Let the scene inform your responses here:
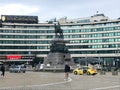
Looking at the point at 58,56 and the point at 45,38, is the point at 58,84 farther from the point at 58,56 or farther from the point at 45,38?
the point at 45,38

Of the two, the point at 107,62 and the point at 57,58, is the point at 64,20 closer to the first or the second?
the point at 107,62

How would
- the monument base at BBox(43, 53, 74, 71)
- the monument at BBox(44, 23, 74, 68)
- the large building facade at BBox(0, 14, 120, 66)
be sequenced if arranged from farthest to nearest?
the large building facade at BBox(0, 14, 120, 66) < the monument at BBox(44, 23, 74, 68) < the monument base at BBox(43, 53, 74, 71)

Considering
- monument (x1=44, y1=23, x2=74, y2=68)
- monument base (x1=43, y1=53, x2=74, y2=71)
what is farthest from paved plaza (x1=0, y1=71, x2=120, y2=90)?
monument (x1=44, y1=23, x2=74, y2=68)

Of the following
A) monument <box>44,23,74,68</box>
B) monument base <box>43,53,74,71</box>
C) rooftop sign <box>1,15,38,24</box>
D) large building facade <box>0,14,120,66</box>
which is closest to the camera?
monument base <box>43,53,74,71</box>

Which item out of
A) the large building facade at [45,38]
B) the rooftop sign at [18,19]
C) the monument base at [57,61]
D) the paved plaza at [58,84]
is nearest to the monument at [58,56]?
the monument base at [57,61]

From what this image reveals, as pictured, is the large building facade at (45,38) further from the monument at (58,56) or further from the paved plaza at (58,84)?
the paved plaza at (58,84)

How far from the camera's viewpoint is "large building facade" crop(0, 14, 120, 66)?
512 feet

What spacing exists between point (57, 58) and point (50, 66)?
2846mm

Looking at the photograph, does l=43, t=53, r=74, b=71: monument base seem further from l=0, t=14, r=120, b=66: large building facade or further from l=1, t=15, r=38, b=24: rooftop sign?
l=1, t=15, r=38, b=24: rooftop sign

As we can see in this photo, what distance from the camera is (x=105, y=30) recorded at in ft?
513

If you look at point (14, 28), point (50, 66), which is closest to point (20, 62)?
point (14, 28)

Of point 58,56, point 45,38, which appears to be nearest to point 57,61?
point 58,56

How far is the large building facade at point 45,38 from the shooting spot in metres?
156

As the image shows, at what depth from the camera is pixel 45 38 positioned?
162875 mm
